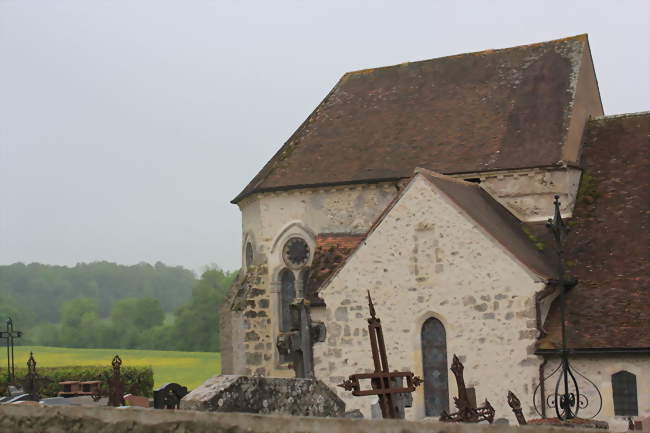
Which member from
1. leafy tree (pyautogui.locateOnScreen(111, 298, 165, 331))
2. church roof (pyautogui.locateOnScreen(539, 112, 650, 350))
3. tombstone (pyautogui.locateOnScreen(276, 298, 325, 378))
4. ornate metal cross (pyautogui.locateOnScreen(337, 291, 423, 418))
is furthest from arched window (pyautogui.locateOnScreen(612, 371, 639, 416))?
leafy tree (pyautogui.locateOnScreen(111, 298, 165, 331))

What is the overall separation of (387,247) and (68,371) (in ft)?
71.0

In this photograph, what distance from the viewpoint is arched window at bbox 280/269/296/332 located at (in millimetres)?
29562

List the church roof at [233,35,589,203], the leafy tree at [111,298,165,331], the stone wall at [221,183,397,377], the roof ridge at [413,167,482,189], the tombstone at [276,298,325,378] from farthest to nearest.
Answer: the leafy tree at [111,298,165,331]
the stone wall at [221,183,397,377]
the church roof at [233,35,589,203]
the roof ridge at [413,167,482,189]
the tombstone at [276,298,325,378]

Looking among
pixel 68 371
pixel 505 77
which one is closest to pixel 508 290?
pixel 505 77

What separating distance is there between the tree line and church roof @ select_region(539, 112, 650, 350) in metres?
42.9

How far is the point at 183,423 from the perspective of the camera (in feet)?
19.6

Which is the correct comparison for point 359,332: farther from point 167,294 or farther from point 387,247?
point 167,294

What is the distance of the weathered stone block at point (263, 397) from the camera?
8.98 m

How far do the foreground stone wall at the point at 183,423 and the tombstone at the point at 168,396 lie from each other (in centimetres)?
424

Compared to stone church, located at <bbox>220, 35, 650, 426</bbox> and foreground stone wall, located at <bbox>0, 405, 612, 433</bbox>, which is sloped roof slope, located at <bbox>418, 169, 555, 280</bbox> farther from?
foreground stone wall, located at <bbox>0, 405, 612, 433</bbox>

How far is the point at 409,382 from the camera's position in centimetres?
1080

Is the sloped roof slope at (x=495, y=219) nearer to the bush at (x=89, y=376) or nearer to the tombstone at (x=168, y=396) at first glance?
the tombstone at (x=168, y=396)

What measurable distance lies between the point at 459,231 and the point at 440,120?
7030 mm

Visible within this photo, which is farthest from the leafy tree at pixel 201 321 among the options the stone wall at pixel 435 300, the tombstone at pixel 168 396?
the tombstone at pixel 168 396
